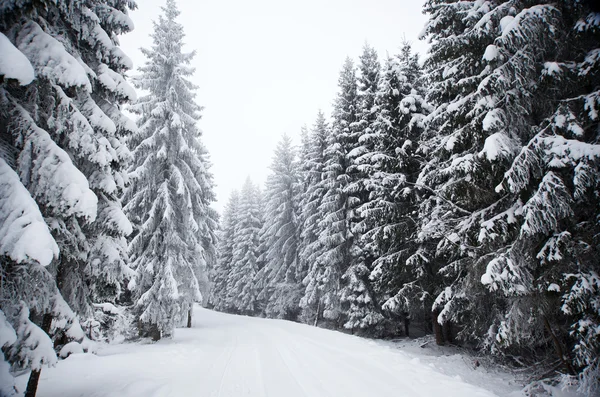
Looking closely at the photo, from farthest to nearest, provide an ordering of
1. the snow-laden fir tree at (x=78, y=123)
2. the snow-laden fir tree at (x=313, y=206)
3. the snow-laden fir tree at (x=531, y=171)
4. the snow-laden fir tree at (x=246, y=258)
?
the snow-laden fir tree at (x=246, y=258), the snow-laden fir tree at (x=313, y=206), the snow-laden fir tree at (x=531, y=171), the snow-laden fir tree at (x=78, y=123)

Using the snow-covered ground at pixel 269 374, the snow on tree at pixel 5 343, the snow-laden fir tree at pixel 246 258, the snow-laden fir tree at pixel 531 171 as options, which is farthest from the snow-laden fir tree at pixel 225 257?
the snow on tree at pixel 5 343

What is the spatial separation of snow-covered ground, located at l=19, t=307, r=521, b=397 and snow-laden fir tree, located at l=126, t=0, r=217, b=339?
6.97 ft

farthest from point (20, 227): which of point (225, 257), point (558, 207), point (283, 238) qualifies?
point (225, 257)

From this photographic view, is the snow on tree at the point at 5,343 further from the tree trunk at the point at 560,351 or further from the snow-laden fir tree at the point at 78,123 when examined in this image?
the tree trunk at the point at 560,351

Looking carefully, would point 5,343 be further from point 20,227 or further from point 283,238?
point 283,238

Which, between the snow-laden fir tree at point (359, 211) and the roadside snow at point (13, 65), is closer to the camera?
the roadside snow at point (13, 65)

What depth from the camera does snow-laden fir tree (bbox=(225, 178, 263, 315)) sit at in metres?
29.4

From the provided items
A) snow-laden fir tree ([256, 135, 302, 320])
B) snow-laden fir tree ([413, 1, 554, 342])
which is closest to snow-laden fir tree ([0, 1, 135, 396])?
snow-laden fir tree ([413, 1, 554, 342])

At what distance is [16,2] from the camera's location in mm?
3998

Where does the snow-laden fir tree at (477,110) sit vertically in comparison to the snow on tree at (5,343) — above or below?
above

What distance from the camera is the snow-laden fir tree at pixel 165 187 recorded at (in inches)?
475

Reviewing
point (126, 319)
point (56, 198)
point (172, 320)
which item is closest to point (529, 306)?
point (56, 198)

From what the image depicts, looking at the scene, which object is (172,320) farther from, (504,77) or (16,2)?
(504,77)

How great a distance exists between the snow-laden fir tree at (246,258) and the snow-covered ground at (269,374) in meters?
19.0
